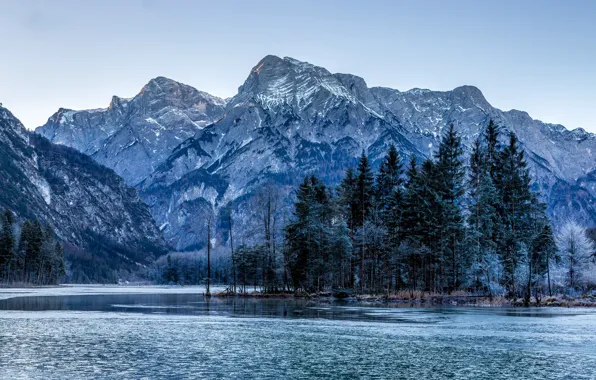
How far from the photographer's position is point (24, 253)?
17538cm

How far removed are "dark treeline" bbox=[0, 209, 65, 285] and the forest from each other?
82773 mm

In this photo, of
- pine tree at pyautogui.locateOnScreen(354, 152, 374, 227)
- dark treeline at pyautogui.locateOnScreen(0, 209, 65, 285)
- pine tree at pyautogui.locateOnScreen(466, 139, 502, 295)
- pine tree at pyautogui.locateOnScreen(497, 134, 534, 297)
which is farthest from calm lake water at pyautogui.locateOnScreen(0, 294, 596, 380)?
dark treeline at pyautogui.locateOnScreen(0, 209, 65, 285)

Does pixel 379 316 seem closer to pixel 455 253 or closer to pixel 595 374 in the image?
pixel 455 253

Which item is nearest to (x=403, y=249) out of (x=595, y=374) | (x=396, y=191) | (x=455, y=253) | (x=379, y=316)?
(x=455, y=253)

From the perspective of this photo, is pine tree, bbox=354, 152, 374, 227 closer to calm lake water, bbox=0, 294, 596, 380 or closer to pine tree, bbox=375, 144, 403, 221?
pine tree, bbox=375, 144, 403, 221

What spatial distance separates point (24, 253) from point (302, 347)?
519ft

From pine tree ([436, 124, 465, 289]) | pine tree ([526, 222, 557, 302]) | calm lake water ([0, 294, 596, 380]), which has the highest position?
pine tree ([436, 124, 465, 289])

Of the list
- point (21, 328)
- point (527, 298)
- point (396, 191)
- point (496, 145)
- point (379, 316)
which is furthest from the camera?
point (496, 145)

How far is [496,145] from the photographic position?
10219 centimetres

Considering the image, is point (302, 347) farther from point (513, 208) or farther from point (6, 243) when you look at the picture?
point (6, 243)

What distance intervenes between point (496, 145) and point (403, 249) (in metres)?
30.3

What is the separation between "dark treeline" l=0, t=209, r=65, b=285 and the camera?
16388cm

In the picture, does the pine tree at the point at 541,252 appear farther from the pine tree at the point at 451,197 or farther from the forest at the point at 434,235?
the pine tree at the point at 451,197

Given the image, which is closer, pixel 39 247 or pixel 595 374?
pixel 595 374
